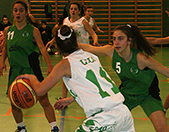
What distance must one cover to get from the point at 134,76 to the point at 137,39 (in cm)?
41

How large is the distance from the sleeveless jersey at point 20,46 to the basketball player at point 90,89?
48.3 inches

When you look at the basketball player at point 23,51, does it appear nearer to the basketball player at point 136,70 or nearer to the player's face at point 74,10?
the basketball player at point 136,70

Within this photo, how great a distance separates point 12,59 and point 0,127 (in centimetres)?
107

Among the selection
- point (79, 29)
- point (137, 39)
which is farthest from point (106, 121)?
point (79, 29)

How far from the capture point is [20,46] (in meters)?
3.43

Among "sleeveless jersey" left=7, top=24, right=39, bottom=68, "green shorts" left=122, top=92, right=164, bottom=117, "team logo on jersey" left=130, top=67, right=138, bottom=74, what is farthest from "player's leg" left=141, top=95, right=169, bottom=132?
"sleeveless jersey" left=7, top=24, right=39, bottom=68

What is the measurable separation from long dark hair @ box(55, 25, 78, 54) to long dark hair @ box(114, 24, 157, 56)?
813 mm

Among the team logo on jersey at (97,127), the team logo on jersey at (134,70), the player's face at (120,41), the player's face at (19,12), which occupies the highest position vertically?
the player's face at (19,12)

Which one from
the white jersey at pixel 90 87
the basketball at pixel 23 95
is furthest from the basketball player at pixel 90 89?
the basketball at pixel 23 95

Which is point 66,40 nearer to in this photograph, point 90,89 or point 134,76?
point 90,89

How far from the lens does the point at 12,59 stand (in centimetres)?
346

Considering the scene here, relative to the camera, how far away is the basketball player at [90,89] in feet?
6.98

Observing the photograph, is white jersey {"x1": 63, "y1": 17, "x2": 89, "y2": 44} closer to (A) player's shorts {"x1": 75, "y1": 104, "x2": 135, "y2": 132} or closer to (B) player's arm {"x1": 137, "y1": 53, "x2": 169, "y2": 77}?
(B) player's arm {"x1": 137, "y1": 53, "x2": 169, "y2": 77}

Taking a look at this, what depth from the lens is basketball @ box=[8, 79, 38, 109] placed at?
270cm
